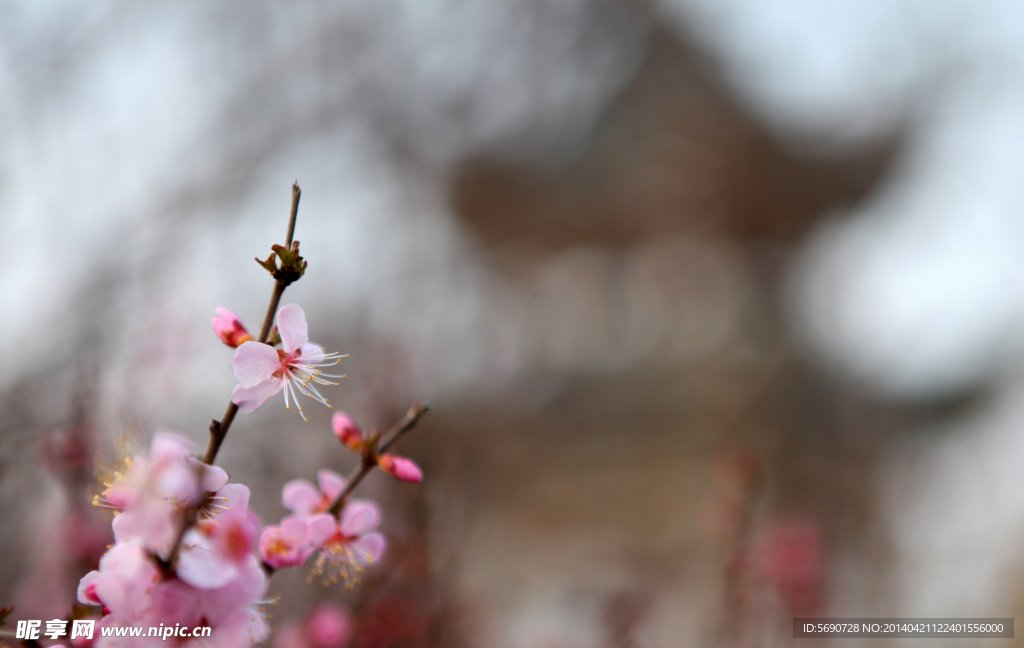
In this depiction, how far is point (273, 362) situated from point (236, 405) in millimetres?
45

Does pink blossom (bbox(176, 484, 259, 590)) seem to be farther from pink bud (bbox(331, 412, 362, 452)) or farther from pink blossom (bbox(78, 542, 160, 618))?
pink bud (bbox(331, 412, 362, 452))

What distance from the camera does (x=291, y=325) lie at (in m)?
0.48

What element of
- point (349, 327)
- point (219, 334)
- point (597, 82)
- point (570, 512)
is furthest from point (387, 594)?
point (597, 82)

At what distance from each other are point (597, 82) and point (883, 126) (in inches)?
125

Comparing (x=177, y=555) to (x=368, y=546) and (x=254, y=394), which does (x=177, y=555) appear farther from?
(x=368, y=546)

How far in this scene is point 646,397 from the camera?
225 inches

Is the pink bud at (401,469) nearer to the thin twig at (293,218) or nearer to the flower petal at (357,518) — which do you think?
the flower petal at (357,518)

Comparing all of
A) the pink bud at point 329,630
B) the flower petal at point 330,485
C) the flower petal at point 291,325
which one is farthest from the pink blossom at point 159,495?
the pink bud at point 329,630

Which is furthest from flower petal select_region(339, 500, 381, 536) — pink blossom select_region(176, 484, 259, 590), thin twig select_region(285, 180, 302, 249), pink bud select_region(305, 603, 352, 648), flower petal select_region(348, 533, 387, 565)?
pink bud select_region(305, 603, 352, 648)

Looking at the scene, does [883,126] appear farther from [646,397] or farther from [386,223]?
[386,223]

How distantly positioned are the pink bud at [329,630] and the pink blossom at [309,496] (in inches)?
21.0

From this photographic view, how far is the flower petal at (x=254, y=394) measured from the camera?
0.44 m

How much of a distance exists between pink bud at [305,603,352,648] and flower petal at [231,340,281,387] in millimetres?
764

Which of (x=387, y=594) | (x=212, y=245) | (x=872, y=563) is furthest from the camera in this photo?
(x=872, y=563)
